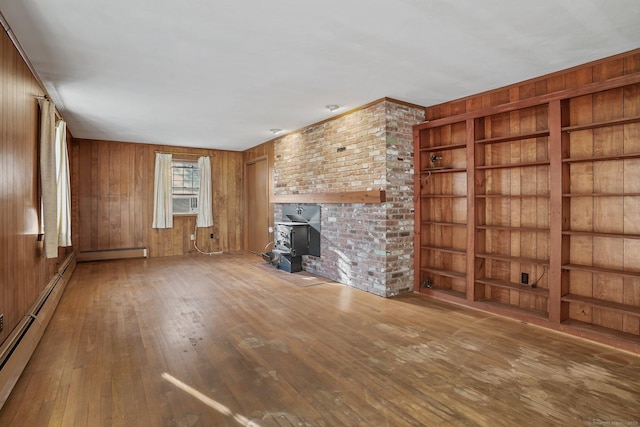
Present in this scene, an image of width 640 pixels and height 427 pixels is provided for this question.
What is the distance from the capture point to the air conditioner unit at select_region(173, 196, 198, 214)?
7.82 m

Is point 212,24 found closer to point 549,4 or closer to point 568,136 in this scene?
point 549,4

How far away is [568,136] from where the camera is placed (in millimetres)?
3250

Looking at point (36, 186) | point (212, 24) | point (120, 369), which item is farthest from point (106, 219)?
point (212, 24)

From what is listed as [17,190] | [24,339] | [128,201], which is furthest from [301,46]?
[128,201]

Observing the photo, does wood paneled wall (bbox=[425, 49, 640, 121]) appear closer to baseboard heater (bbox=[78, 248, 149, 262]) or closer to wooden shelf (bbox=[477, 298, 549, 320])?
wooden shelf (bbox=[477, 298, 549, 320])

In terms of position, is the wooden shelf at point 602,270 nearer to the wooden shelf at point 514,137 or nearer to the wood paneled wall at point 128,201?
the wooden shelf at point 514,137

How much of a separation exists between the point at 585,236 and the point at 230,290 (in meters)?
4.04

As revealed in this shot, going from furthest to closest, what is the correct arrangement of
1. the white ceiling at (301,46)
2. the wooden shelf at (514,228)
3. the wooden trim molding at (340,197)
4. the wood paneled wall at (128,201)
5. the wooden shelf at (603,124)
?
the wood paneled wall at (128,201)
the wooden trim molding at (340,197)
the wooden shelf at (514,228)
the wooden shelf at (603,124)
the white ceiling at (301,46)

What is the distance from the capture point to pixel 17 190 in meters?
2.77

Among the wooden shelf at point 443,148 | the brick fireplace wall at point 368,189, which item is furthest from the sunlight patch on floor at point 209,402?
the wooden shelf at point 443,148

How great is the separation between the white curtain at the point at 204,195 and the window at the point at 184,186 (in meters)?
0.14

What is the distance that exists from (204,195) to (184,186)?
496 millimetres

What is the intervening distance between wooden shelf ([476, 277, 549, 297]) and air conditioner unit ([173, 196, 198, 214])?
20.8ft

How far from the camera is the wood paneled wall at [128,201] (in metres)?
6.89
